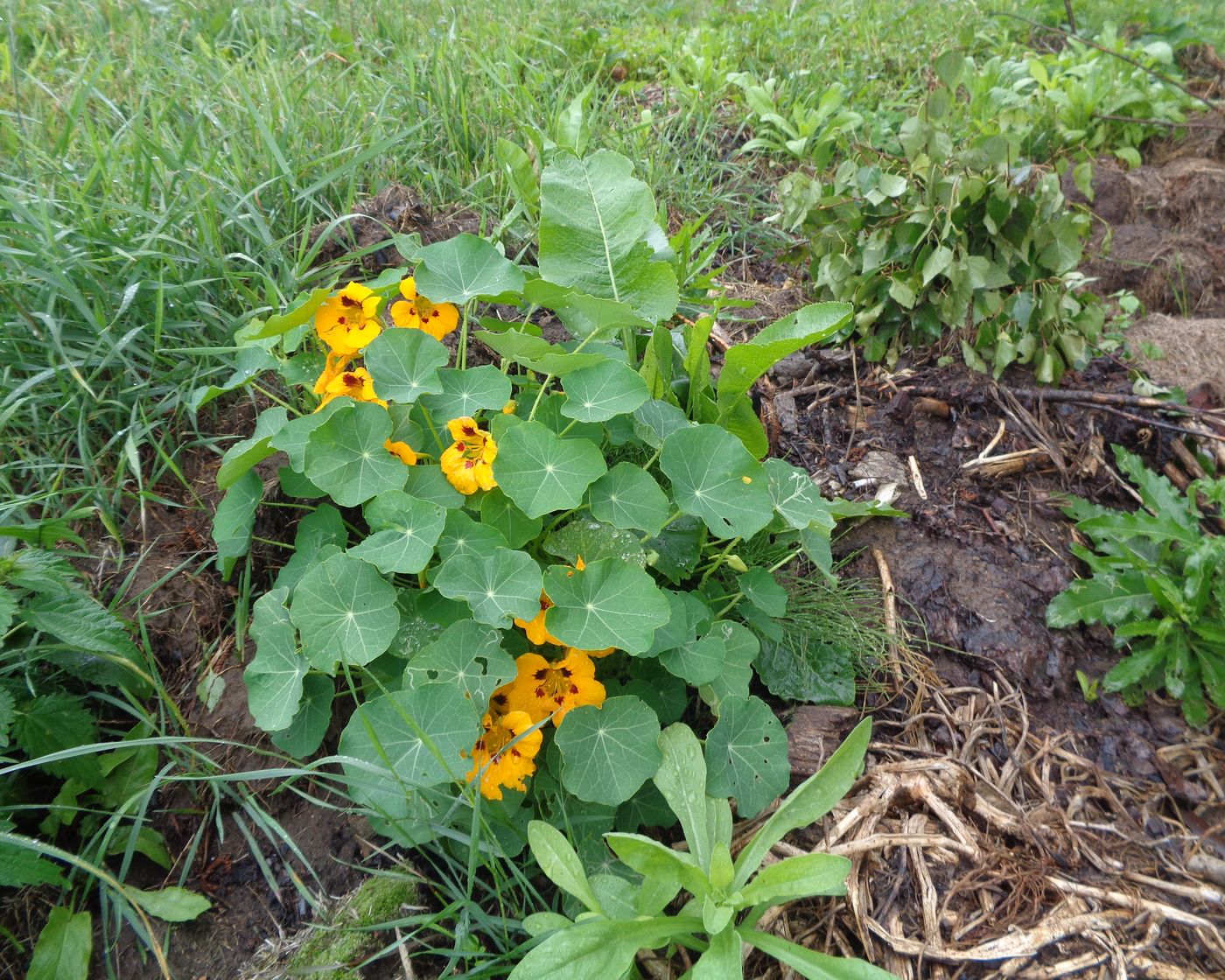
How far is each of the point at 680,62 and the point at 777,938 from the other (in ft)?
11.6

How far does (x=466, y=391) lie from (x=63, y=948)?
1.18 m

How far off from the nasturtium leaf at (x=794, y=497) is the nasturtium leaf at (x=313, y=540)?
880 millimetres

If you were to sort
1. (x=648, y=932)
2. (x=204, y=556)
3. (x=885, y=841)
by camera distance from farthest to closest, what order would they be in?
(x=204, y=556) < (x=885, y=841) < (x=648, y=932)

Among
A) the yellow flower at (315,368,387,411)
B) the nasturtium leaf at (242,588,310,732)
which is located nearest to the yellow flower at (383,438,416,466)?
the yellow flower at (315,368,387,411)

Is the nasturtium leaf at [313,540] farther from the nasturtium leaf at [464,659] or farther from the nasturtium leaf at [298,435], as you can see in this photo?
the nasturtium leaf at [464,659]

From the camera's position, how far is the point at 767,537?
191 cm

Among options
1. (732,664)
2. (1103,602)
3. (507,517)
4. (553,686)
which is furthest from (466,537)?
(1103,602)

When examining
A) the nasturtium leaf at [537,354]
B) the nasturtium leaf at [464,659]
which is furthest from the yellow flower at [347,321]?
the nasturtium leaf at [464,659]

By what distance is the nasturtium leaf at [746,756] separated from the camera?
1.46 m

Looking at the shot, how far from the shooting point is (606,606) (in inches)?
54.7

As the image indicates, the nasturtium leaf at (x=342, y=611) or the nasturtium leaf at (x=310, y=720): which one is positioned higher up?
the nasturtium leaf at (x=342, y=611)

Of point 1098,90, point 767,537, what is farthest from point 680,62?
point 767,537

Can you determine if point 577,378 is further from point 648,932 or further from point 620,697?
point 648,932

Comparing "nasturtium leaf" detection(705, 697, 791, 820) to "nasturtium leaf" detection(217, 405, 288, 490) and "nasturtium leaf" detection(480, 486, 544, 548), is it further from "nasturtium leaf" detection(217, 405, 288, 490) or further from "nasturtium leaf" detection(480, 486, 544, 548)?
"nasturtium leaf" detection(217, 405, 288, 490)
